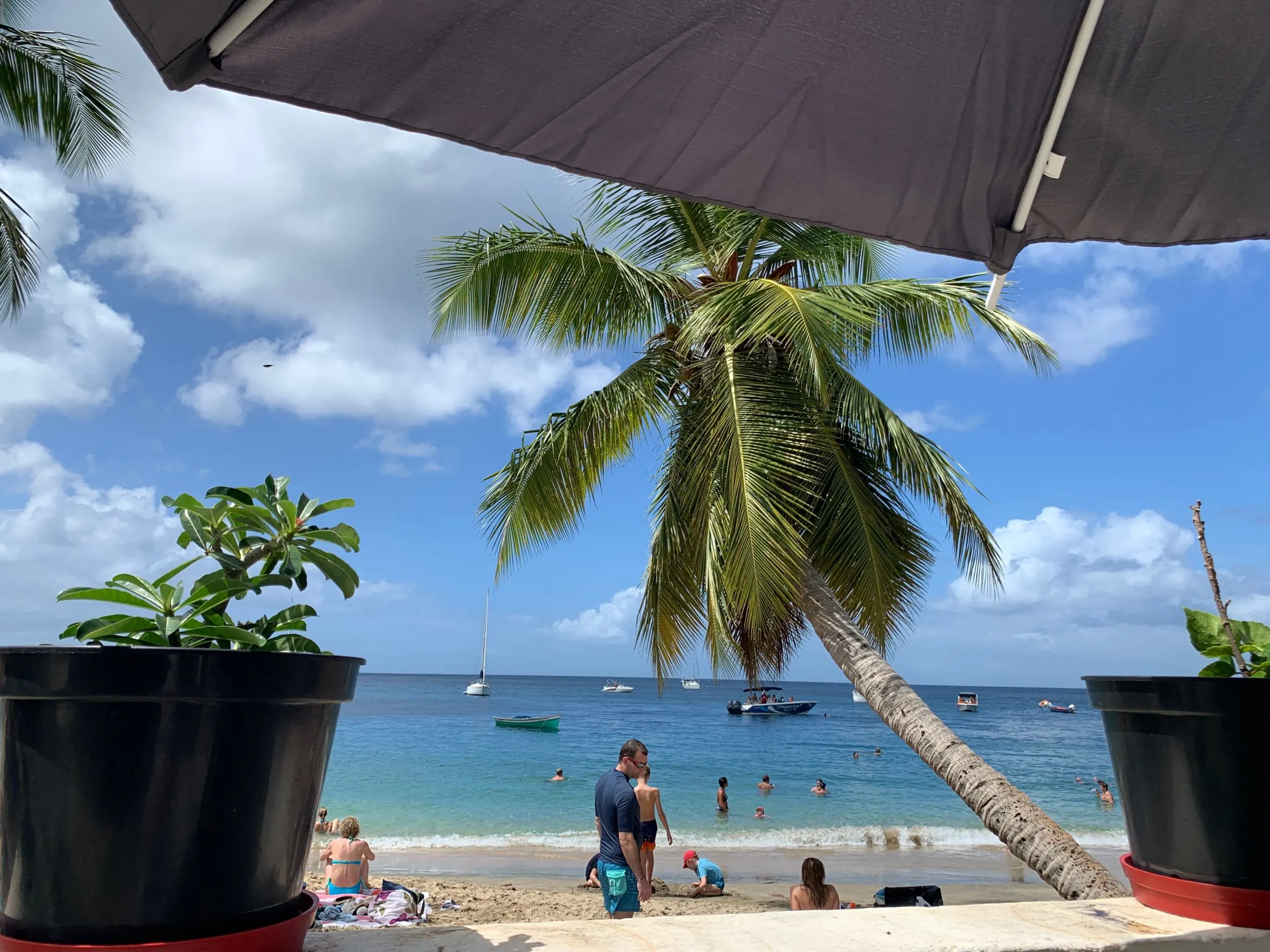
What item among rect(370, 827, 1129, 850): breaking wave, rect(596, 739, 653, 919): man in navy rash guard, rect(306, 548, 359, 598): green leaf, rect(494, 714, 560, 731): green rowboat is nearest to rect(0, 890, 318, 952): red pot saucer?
rect(306, 548, 359, 598): green leaf

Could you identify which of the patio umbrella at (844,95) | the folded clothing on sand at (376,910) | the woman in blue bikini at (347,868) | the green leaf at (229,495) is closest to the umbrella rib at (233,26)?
the patio umbrella at (844,95)

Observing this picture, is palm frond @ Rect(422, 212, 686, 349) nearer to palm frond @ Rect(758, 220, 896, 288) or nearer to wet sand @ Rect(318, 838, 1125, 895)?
palm frond @ Rect(758, 220, 896, 288)

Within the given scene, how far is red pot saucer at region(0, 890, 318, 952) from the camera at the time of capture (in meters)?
0.94

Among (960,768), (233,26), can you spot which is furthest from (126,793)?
(960,768)

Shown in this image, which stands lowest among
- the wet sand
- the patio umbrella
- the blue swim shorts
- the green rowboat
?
the wet sand

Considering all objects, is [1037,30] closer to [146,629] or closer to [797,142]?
[797,142]

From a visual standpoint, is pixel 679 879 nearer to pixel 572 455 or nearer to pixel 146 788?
pixel 572 455

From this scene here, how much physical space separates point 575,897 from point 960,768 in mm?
7121

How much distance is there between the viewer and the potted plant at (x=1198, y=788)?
1.39 metres

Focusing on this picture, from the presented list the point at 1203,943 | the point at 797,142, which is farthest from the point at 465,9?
the point at 1203,943

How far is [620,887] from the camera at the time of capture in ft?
20.4

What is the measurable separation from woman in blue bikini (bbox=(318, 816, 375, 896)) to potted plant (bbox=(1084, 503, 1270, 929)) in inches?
293

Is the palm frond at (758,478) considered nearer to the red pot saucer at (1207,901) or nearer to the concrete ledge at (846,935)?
the red pot saucer at (1207,901)

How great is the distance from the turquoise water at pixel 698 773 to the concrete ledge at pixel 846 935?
10.6 m
